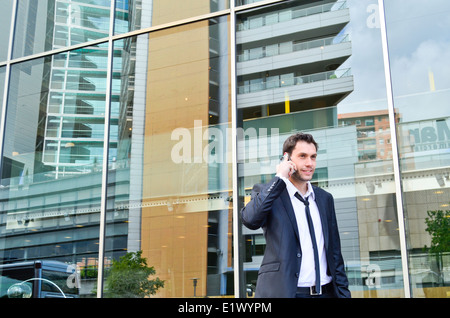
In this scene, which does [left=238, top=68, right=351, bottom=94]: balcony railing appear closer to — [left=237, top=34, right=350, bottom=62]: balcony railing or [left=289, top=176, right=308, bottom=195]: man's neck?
[left=237, top=34, right=350, bottom=62]: balcony railing

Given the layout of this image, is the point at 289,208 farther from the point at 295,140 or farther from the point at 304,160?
the point at 295,140

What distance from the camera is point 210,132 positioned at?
5.64 metres

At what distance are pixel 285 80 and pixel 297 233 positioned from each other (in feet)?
8.74

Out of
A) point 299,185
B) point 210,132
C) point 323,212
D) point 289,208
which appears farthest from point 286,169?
point 210,132

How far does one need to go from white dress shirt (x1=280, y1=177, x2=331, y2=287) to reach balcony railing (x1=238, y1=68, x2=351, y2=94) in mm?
2111

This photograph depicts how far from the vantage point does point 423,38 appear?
15.8 ft

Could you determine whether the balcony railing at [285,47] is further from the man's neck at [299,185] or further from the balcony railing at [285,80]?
the man's neck at [299,185]

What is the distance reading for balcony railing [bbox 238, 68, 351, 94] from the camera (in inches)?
203

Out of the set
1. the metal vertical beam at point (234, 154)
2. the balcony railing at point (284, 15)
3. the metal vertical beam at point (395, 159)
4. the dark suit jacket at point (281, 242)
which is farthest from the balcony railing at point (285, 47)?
the dark suit jacket at point (281, 242)

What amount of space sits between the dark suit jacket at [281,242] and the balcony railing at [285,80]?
2.22 metres

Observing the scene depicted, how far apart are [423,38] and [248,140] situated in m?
2.01

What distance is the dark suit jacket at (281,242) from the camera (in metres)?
2.98
